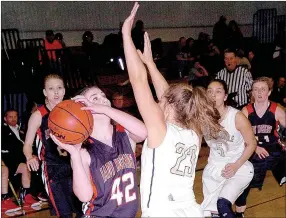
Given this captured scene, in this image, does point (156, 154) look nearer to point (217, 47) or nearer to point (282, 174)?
point (282, 174)

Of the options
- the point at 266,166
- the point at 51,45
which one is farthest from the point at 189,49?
the point at 266,166

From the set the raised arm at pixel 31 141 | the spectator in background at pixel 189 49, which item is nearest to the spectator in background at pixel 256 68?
the spectator in background at pixel 189 49

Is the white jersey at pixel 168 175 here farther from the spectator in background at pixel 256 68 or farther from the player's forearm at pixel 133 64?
the spectator in background at pixel 256 68

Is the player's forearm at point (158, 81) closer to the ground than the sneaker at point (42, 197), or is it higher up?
higher up

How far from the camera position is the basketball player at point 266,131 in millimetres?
5162

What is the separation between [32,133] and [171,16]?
10.3m

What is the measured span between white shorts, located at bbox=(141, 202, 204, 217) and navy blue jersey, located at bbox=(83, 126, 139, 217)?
0.30 metres

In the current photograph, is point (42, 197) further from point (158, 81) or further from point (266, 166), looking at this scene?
point (158, 81)

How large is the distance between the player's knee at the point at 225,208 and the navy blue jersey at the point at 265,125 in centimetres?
143

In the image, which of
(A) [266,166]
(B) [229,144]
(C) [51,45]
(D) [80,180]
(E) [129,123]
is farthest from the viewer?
(C) [51,45]

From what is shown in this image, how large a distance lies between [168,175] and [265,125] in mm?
3084

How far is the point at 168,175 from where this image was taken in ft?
8.45

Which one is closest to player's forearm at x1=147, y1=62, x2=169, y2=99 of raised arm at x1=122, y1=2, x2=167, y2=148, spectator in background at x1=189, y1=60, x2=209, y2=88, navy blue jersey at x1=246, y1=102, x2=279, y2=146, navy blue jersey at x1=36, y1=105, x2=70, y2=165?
raised arm at x1=122, y1=2, x2=167, y2=148

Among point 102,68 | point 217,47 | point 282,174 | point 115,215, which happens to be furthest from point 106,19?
point 115,215
